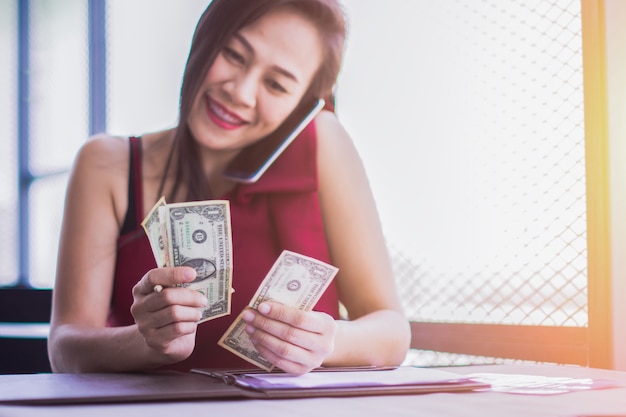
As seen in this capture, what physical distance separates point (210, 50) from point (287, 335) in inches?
40.2

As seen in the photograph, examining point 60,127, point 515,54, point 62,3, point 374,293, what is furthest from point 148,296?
point 62,3

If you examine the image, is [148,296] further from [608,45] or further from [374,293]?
[608,45]

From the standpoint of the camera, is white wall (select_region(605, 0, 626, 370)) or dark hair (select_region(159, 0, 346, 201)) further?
dark hair (select_region(159, 0, 346, 201))

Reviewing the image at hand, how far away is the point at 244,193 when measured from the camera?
169cm

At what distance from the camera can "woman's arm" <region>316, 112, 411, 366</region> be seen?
1.65 metres

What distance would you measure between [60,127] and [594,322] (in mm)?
2170

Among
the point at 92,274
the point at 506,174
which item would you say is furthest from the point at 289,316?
the point at 506,174

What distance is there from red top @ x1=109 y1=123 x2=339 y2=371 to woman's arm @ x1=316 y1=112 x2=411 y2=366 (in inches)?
1.2

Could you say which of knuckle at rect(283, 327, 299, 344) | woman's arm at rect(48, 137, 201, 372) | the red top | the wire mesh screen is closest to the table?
knuckle at rect(283, 327, 299, 344)

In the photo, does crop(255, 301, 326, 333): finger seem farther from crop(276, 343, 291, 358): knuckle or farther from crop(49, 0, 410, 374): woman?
crop(49, 0, 410, 374): woman

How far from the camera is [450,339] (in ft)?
5.73

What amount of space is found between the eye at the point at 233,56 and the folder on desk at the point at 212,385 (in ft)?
3.18

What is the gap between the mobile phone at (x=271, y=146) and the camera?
176 cm

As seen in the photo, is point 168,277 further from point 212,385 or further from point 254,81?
point 254,81
